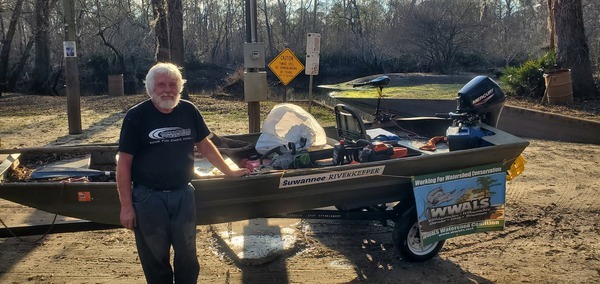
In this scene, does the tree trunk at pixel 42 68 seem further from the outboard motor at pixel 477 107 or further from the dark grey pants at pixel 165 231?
the dark grey pants at pixel 165 231

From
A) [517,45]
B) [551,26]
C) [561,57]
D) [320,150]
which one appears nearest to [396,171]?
[320,150]

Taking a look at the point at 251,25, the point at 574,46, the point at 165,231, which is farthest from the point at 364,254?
the point at 574,46

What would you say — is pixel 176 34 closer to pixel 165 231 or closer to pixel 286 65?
pixel 286 65

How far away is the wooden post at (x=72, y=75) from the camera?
10906mm

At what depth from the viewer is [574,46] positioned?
14.3m

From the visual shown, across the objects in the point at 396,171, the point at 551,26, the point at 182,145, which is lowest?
the point at 396,171

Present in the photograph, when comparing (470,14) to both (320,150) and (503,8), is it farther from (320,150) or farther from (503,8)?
(320,150)

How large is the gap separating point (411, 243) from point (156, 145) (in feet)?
8.76

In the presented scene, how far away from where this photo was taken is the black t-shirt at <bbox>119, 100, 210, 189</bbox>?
11.6 ft

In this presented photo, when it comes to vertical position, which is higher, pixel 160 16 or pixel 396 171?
pixel 160 16

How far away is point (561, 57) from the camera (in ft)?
47.5

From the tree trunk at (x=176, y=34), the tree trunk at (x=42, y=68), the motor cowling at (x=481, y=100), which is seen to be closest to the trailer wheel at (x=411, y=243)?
the motor cowling at (x=481, y=100)

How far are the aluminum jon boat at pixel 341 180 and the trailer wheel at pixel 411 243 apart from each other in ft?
0.03

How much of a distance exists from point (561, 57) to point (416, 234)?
37.4 ft
